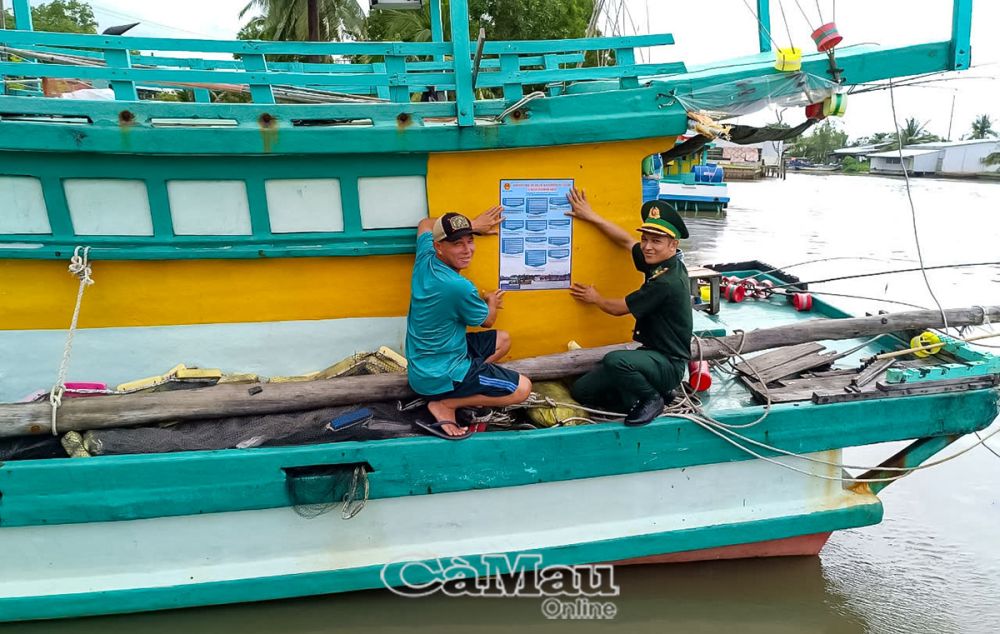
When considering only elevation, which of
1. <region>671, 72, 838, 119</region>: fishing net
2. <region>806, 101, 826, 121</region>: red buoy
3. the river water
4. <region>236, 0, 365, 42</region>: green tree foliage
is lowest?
the river water

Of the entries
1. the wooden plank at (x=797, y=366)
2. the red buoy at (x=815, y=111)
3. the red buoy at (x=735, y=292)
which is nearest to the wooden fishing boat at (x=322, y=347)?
the wooden plank at (x=797, y=366)

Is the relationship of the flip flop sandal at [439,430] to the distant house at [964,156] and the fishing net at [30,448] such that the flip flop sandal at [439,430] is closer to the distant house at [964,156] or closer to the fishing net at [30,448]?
the fishing net at [30,448]

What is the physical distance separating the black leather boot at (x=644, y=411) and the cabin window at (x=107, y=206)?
297cm

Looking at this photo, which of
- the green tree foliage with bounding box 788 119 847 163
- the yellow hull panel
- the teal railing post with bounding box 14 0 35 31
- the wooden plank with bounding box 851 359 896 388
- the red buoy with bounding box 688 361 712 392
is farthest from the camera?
the green tree foliage with bounding box 788 119 847 163

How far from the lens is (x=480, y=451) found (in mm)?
3730

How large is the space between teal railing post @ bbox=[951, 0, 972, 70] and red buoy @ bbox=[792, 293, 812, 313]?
2.48 m

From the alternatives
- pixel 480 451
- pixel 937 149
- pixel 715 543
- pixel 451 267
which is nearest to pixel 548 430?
pixel 480 451

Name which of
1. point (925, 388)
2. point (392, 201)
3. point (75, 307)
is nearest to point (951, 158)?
point (925, 388)

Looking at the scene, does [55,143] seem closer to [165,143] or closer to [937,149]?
[165,143]

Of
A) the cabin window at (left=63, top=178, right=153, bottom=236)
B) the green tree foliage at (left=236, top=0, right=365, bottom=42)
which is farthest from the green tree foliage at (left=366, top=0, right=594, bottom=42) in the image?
the cabin window at (left=63, top=178, right=153, bottom=236)

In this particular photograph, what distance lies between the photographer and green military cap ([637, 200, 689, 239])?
3758 mm

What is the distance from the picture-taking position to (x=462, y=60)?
3691 mm

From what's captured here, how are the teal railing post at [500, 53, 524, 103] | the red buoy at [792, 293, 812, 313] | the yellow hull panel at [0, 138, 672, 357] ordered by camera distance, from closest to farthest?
the yellow hull panel at [0, 138, 672, 357]
the teal railing post at [500, 53, 524, 103]
the red buoy at [792, 293, 812, 313]

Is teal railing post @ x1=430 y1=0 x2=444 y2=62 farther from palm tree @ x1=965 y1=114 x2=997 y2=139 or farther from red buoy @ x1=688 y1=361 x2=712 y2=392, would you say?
palm tree @ x1=965 y1=114 x2=997 y2=139
